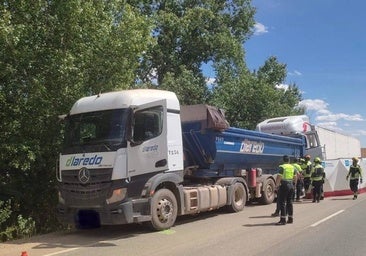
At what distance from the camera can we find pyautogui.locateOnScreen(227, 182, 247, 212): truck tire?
14160mm

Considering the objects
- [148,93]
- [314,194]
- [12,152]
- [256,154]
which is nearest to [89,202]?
[148,93]

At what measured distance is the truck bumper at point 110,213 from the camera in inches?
401

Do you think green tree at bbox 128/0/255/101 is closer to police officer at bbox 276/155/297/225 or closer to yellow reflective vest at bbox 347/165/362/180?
yellow reflective vest at bbox 347/165/362/180

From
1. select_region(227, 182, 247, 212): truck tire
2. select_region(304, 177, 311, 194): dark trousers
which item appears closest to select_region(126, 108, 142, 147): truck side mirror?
select_region(227, 182, 247, 212): truck tire

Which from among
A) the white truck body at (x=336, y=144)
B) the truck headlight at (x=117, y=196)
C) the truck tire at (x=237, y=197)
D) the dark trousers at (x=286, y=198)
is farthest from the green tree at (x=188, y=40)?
the truck headlight at (x=117, y=196)

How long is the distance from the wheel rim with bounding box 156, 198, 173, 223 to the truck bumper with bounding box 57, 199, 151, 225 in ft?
1.28

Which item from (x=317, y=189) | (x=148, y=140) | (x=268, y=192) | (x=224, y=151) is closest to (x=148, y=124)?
(x=148, y=140)

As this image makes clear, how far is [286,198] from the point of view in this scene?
12398 millimetres

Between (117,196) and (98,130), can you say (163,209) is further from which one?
(98,130)

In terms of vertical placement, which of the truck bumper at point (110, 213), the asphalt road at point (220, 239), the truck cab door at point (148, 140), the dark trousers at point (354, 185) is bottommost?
the asphalt road at point (220, 239)

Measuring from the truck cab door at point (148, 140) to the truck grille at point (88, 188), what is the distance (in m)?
0.55

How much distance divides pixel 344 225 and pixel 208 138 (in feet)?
13.8

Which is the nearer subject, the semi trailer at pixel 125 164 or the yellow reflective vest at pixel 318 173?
the semi trailer at pixel 125 164

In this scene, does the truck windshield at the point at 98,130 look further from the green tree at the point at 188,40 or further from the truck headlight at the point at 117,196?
the green tree at the point at 188,40
